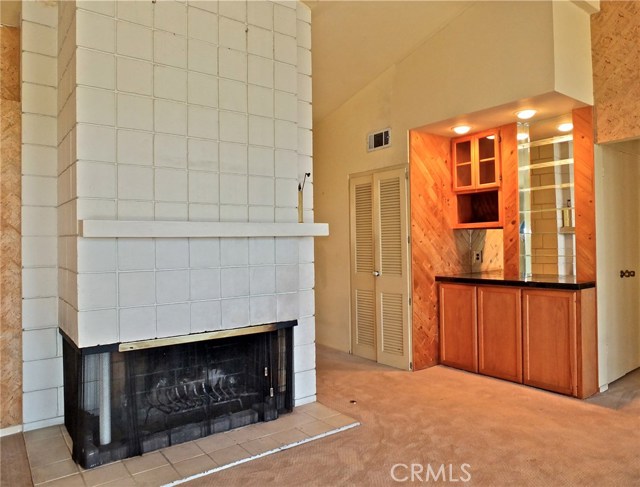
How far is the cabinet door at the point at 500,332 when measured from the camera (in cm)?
397

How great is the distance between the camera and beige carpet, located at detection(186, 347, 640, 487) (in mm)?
2447

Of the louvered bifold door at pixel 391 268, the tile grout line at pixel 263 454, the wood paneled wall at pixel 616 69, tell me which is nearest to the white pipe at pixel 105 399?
the tile grout line at pixel 263 454

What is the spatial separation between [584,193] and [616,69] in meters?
0.98

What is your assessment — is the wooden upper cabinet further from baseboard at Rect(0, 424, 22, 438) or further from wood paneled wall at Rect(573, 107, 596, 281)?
baseboard at Rect(0, 424, 22, 438)

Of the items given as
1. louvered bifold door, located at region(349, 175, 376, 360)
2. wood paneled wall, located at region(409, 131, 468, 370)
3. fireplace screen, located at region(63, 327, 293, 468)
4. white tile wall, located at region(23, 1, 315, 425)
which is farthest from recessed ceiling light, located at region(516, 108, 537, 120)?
fireplace screen, located at region(63, 327, 293, 468)

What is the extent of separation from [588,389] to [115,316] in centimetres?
349

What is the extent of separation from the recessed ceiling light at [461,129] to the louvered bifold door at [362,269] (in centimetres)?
98

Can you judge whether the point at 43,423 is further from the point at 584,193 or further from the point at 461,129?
the point at 584,193

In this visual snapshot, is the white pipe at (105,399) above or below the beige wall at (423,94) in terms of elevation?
below

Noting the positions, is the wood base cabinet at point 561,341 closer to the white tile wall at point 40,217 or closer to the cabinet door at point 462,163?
the cabinet door at point 462,163

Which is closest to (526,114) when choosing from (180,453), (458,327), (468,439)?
(458,327)

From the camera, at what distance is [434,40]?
13.9 ft

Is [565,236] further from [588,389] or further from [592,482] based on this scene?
[592,482]

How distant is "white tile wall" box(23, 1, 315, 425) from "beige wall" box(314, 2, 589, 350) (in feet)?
4.44
